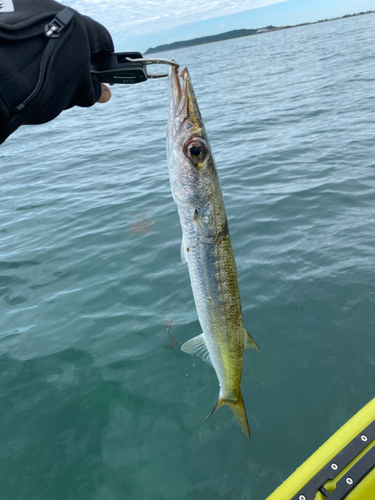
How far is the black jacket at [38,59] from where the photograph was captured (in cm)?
189

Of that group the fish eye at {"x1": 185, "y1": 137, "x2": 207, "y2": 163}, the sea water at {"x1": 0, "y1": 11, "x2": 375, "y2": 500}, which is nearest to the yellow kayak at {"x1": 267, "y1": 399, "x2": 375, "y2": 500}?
the sea water at {"x1": 0, "y1": 11, "x2": 375, "y2": 500}

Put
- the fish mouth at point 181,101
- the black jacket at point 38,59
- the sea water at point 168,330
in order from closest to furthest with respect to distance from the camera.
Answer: the black jacket at point 38,59 → the fish mouth at point 181,101 → the sea water at point 168,330

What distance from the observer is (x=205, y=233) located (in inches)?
97.7

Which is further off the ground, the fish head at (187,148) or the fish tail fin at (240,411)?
the fish head at (187,148)

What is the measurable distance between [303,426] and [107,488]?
1.91m

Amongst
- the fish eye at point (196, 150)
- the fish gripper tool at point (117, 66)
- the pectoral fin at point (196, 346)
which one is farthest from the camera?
the pectoral fin at point (196, 346)

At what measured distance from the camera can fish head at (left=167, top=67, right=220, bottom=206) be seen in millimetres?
2242

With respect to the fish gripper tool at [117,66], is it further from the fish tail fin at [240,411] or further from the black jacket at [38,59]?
the fish tail fin at [240,411]

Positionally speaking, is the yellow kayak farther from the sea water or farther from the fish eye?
the fish eye

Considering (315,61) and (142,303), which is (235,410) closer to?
(142,303)

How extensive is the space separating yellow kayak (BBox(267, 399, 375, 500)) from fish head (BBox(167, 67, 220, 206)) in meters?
1.83

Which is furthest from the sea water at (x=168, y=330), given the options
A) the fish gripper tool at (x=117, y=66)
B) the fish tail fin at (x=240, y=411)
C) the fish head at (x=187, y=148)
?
the fish gripper tool at (x=117, y=66)

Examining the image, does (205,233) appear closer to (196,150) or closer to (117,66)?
(196,150)

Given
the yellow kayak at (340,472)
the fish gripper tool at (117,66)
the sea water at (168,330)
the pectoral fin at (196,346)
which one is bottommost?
the sea water at (168,330)
